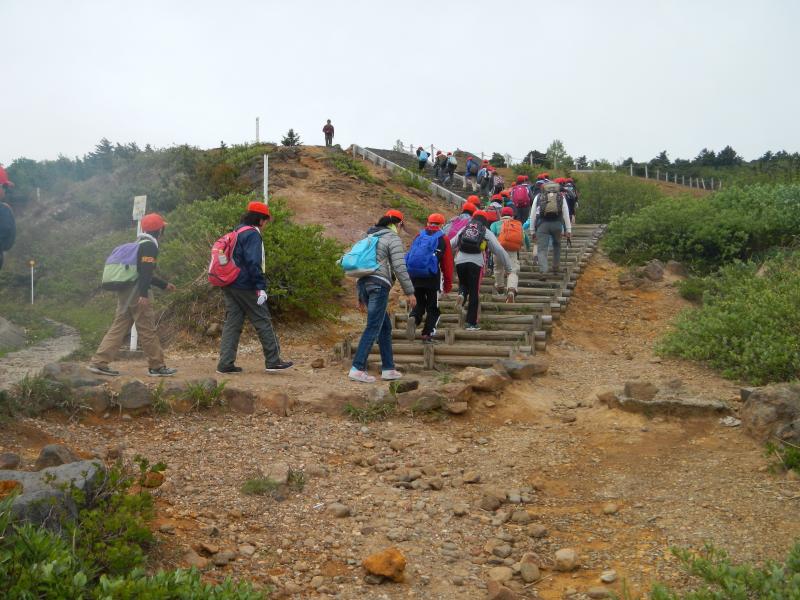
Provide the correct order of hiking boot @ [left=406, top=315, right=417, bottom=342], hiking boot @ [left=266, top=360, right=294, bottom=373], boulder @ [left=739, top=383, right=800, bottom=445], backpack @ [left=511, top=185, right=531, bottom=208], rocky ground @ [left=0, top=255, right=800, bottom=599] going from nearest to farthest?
rocky ground @ [left=0, top=255, right=800, bottom=599] → boulder @ [left=739, top=383, right=800, bottom=445] → hiking boot @ [left=266, top=360, right=294, bottom=373] → hiking boot @ [left=406, top=315, right=417, bottom=342] → backpack @ [left=511, top=185, right=531, bottom=208]

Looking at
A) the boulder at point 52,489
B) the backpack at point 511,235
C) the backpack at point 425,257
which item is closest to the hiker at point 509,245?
the backpack at point 511,235

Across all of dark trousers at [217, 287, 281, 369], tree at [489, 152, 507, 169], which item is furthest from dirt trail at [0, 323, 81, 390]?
tree at [489, 152, 507, 169]

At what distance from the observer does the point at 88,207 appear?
21891 mm

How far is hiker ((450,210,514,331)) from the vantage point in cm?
988

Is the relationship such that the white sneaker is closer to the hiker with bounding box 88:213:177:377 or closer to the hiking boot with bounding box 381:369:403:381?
the hiking boot with bounding box 381:369:403:381

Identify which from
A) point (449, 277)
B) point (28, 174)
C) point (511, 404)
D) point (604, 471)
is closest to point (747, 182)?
point (449, 277)

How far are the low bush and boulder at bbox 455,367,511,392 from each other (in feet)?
26.4

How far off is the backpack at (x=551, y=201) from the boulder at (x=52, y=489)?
8.97m

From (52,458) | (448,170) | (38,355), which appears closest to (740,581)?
(52,458)

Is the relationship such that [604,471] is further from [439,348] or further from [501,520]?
[439,348]

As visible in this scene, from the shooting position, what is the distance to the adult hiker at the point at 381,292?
789 centimetres

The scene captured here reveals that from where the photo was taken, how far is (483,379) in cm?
746

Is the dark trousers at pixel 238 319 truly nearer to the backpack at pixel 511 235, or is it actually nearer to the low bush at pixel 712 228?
the backpack at pixel 511 235

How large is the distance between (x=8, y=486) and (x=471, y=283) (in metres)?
6.89
